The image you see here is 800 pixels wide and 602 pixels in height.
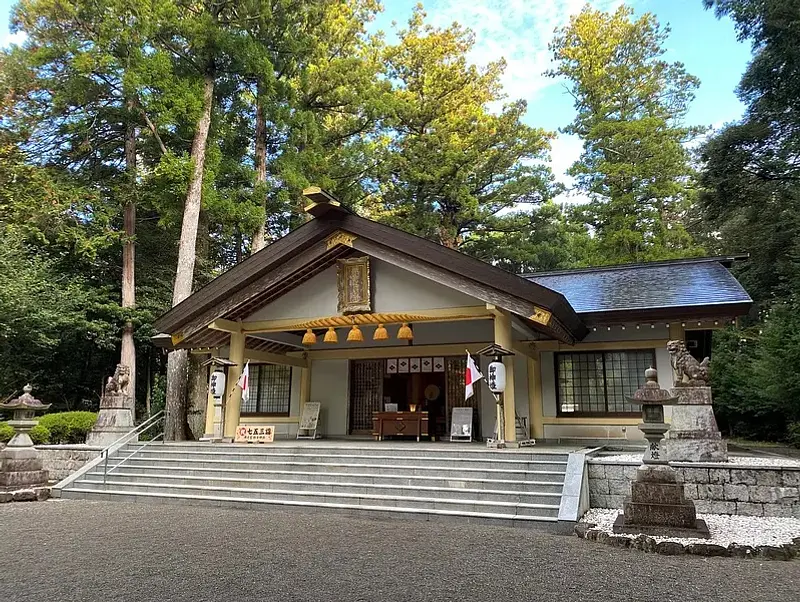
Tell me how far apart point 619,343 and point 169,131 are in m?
14.2

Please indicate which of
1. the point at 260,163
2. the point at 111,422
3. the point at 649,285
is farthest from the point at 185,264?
the point at 649,285

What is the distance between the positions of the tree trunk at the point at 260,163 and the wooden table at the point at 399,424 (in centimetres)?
720

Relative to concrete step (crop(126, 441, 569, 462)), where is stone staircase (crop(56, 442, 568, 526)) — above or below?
below

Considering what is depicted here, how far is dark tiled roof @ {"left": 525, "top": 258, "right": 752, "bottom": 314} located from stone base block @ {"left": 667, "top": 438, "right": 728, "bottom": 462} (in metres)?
2.65

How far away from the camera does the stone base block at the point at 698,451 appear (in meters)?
7.42

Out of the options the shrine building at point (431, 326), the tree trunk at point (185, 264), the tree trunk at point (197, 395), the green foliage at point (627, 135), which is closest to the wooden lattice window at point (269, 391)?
the shrine building at point (431, 326)

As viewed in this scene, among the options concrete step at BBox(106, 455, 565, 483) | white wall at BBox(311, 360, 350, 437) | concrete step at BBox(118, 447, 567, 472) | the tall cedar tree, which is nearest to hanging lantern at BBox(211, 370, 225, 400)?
concrete step at BBox(118, 447, 567, 472)

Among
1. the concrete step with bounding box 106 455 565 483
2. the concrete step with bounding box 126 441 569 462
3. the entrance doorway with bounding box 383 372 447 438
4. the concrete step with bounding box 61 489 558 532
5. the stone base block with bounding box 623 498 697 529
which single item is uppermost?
the entrance doorway with bounding box 383 372 447 438

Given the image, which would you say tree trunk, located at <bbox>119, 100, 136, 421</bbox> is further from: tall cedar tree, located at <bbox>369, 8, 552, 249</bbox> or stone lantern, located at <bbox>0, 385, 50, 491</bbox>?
tall cedar tree, located at <bbox>369, 8, 552, 249</bbox>

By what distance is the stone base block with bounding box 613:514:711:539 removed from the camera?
534 centimetres

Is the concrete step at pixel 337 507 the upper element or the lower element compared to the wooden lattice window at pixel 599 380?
lower

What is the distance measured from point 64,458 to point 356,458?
19.3 ft

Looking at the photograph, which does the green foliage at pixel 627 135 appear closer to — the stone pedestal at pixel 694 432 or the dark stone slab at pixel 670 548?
the stone pedestal at pixel 694 432

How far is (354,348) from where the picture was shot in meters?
12.7
